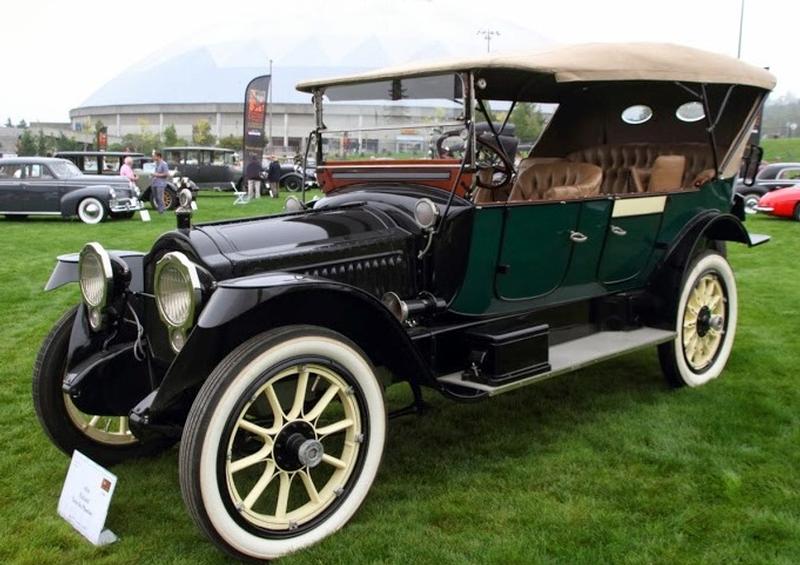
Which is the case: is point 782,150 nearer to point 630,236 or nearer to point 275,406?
point 630,236

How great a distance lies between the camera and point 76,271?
3760 millimetres

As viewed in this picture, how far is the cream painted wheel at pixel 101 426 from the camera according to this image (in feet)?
11.6

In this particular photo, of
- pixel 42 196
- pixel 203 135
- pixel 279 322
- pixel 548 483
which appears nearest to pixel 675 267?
pixel 548 483

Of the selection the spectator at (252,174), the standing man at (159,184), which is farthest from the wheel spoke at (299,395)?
the spectator at (252,174)

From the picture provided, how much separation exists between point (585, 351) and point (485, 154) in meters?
1.29

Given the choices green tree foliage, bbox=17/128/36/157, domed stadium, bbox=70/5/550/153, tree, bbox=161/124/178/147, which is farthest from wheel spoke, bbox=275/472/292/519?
domed stadium, bbox=70/5/550/153

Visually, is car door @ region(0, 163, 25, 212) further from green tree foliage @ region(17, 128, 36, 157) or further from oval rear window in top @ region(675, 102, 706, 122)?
green tree foliage @ region(17, 128, 36, 157)

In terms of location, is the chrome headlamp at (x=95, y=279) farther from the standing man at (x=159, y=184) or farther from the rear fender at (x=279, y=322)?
the standing man at (x=159, y=184)

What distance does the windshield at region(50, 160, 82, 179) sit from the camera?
16.6 meters

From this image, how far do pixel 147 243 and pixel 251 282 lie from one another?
387 inches

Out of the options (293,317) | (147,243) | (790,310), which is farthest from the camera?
(147,243)

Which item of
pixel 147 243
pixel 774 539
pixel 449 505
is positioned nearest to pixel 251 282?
pixel 449 505

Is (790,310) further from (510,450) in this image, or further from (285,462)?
(285,462)

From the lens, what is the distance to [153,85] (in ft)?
292
